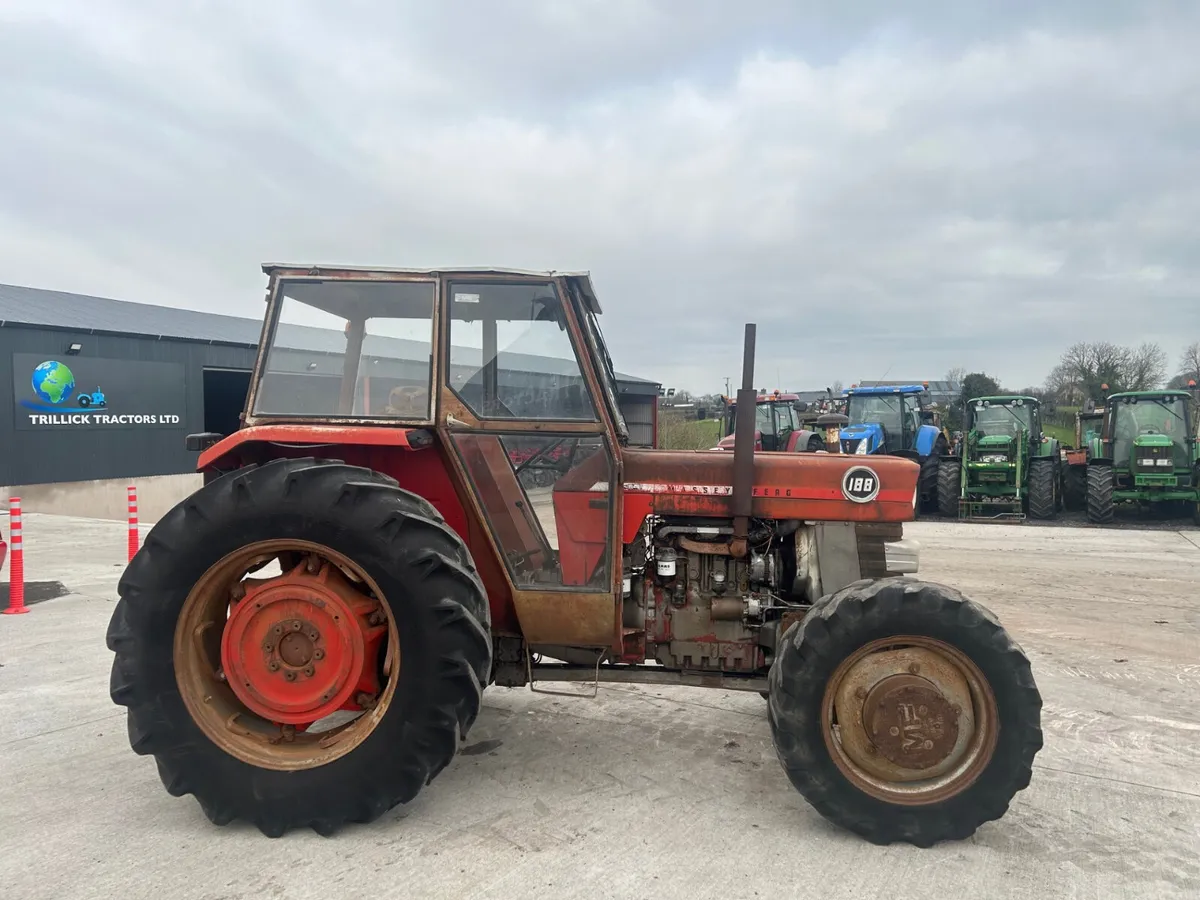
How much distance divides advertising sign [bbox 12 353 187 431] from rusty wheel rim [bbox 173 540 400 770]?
48.0ft

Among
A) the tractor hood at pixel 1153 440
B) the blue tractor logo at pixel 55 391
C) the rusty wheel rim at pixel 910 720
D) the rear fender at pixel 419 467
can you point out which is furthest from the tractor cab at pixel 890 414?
the blue tractor logo at pixel 55 391

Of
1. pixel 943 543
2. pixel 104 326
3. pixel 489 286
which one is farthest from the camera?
pixel 104 326

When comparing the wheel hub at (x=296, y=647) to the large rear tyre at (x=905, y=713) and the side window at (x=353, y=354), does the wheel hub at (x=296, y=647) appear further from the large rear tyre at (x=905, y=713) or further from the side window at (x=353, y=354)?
the large rear tyre at (x=905, y=713)

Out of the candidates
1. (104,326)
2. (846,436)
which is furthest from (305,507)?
(104,326)

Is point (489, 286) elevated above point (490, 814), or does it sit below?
above

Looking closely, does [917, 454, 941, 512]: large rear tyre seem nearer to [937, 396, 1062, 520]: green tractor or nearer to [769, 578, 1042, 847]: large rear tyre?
[937, 396, 1062, 520]: green tractor

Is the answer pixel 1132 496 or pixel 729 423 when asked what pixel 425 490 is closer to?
pixel 729 423

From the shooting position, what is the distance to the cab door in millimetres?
3391

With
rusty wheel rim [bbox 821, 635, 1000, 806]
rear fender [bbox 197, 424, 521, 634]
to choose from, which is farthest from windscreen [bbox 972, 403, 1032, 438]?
rear fender [bbox 197, 424, 521, 634]

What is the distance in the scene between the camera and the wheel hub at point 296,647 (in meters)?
3.18

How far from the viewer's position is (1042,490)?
586 inches

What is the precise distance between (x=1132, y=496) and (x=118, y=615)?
52.5 feet

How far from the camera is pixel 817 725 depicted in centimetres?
300

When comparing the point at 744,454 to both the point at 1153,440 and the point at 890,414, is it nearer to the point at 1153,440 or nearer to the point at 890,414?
the point at 1153,440
